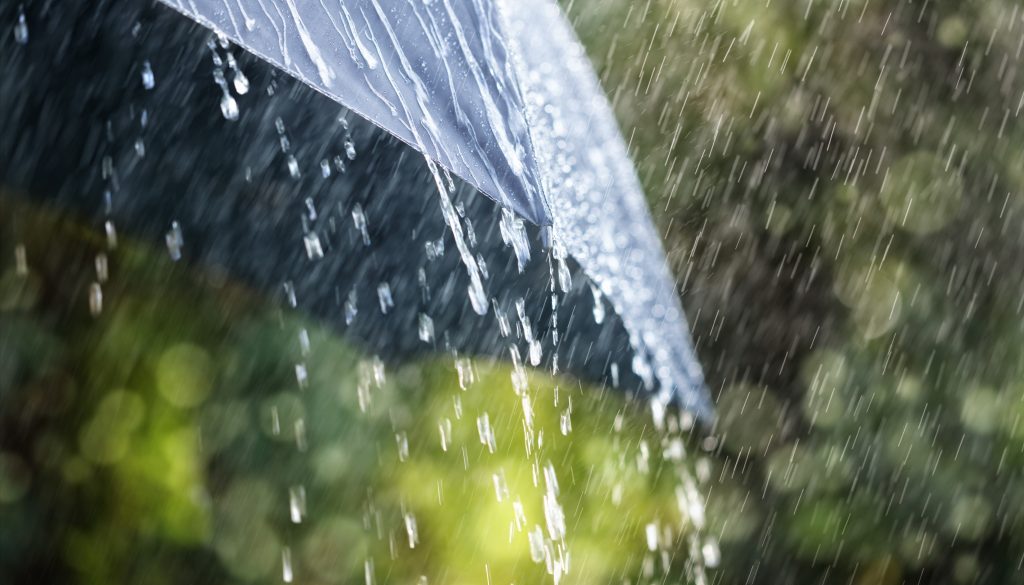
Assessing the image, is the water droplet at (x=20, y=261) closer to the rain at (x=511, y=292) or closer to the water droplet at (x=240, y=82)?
the rain at (x=511, y=292)

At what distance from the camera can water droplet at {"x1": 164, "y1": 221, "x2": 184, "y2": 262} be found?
4.45 feet

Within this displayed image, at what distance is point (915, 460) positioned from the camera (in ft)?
9.21

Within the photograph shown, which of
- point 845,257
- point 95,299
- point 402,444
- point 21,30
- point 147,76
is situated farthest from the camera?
point 845,257

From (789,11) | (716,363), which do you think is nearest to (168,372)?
(716,363)

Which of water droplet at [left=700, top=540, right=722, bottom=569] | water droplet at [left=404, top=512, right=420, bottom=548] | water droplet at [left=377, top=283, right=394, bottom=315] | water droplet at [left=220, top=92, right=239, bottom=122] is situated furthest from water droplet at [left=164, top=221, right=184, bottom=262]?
water droplet at [left=700, top=540, right=722, bottom=569]

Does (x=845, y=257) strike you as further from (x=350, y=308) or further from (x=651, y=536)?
(x=350, y=308)

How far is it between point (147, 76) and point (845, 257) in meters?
2.33

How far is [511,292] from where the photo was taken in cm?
156

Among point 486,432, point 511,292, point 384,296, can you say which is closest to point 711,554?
point 486,432

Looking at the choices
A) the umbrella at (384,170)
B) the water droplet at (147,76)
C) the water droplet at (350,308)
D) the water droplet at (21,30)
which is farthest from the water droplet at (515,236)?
the water droplet at (21,30)

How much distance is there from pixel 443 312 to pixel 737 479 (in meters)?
1.65

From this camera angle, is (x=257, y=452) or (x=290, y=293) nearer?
(x=290, y=293)

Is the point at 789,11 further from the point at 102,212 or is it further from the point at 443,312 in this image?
the point at 102,212

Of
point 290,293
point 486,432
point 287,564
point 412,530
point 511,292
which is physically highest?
point 511,292
